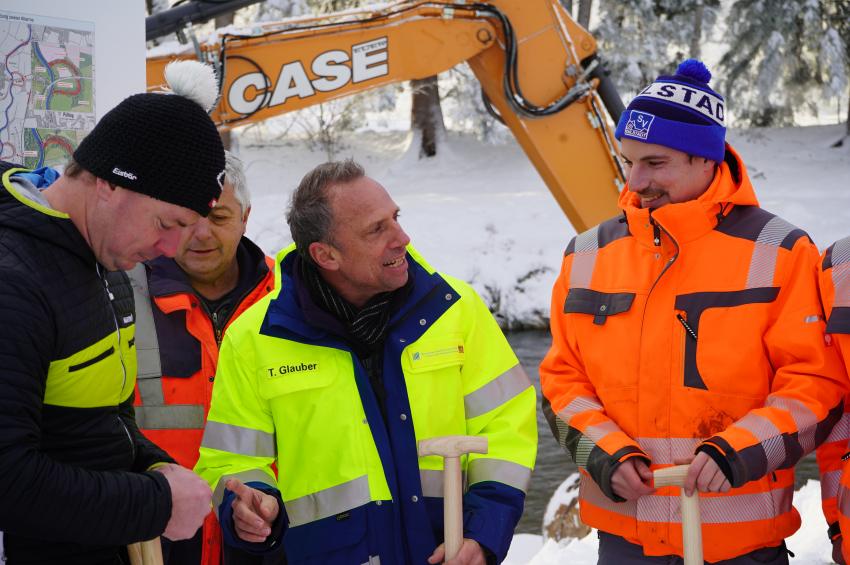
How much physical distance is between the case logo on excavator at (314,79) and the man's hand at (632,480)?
4049 millimetres

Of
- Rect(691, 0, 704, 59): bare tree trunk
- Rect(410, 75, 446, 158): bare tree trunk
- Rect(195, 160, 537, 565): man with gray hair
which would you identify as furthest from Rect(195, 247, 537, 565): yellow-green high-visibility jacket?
Rect(410, 75, 446, 158): bare tree trunk

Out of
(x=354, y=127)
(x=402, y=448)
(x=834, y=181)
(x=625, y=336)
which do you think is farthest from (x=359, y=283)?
(x=354, y=127)

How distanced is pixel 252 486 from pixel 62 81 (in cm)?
168

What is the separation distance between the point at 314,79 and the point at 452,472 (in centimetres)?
417

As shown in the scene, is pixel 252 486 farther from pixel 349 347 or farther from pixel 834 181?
pixel 834 181

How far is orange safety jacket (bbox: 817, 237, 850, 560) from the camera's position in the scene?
254cm

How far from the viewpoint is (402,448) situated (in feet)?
8.29

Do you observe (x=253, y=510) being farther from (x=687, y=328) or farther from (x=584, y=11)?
(x=584, y=11)

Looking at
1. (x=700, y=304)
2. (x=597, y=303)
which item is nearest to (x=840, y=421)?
(x=700, y=304)

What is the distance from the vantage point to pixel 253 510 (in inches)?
91.0

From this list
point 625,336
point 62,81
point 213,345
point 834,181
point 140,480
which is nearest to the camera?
point 140,480

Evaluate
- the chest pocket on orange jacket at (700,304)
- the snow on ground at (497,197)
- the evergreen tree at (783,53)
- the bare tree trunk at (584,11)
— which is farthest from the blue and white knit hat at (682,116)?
the evergreen tree at (783,53)

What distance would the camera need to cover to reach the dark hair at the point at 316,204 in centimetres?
271

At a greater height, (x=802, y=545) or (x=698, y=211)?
(x=698, y=211)
